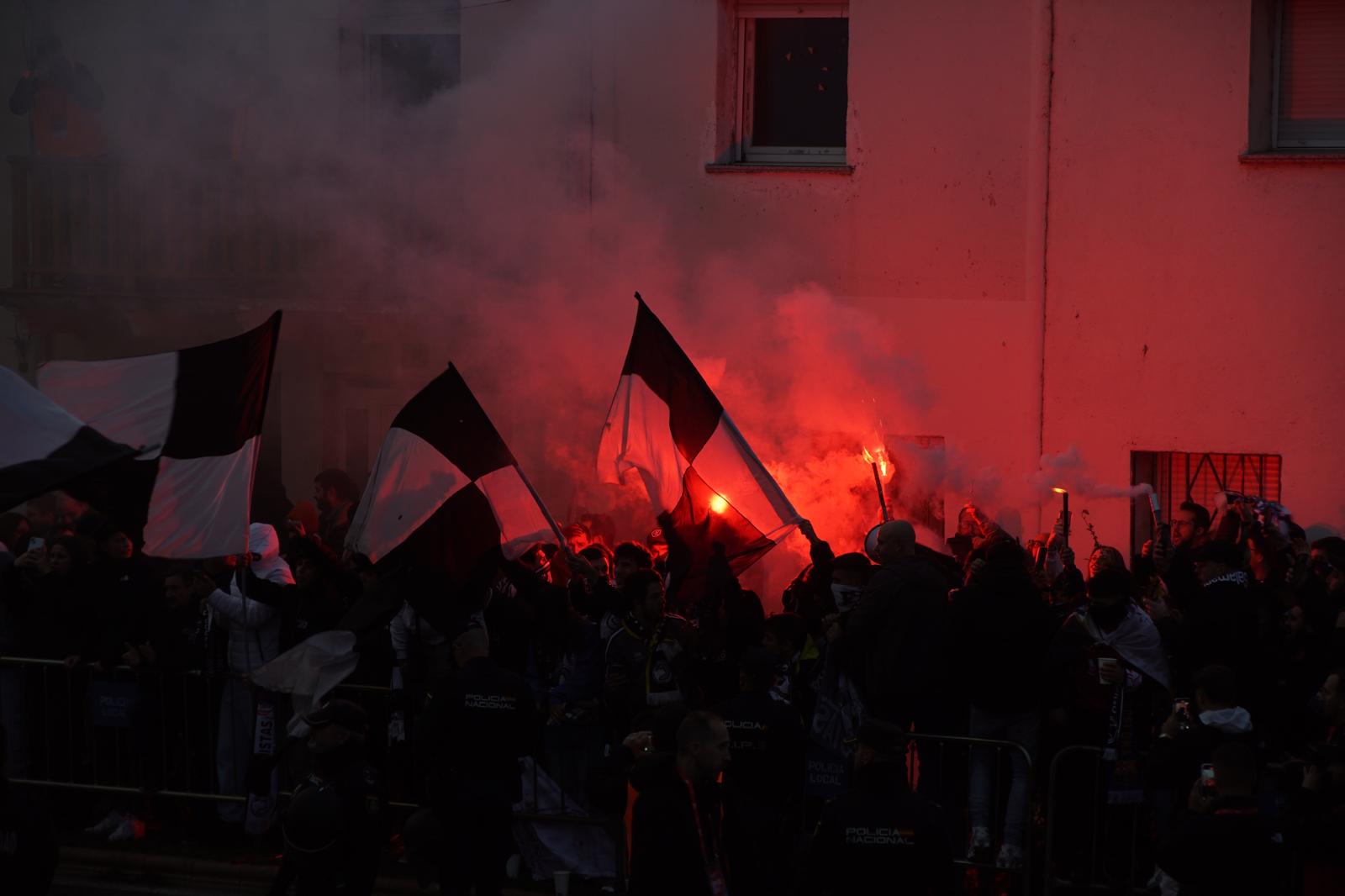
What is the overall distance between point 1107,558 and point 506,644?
125 inches

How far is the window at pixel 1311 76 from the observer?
13.2 m

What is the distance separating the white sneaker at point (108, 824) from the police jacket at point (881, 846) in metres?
5.37

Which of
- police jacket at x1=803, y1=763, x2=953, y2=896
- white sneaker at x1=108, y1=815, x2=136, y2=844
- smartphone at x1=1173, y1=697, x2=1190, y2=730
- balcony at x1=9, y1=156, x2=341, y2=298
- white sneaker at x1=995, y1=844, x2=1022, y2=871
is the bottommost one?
white sneaker at x1=108, y1=815, x2=136, y2=844

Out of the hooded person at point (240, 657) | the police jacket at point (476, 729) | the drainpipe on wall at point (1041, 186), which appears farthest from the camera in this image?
the drainpipe on wall at point (1041, 186)

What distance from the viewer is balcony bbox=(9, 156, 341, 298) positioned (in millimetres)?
14711

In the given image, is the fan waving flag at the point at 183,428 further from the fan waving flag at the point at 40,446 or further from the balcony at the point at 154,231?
the balcony at the point at 154,231

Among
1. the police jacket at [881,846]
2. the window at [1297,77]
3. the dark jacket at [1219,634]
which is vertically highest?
the window at [1297,77]

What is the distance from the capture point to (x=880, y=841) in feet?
19.4

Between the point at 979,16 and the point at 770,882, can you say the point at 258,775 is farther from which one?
the point at 979,16

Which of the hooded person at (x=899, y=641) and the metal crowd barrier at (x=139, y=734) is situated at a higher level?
the hooded person at (x=899, y=641)

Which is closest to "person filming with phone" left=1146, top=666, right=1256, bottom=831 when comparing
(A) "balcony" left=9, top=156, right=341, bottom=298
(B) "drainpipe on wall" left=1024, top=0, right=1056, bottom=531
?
(B) "drainpipe on wall" left=1024, top=0, right=1056, bottom=531

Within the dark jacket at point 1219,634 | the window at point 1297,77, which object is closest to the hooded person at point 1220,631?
the dark jacket at point 1219,634

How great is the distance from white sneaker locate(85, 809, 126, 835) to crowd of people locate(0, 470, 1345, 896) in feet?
0.05

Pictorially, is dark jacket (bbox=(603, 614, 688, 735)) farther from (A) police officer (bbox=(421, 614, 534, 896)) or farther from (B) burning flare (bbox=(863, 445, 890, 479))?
(B) burning flare (bbox=(863, 445, 890, 479))
